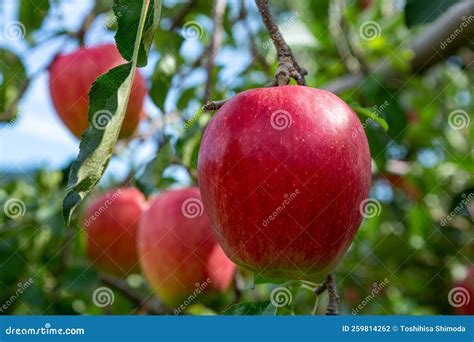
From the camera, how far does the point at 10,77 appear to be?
1.60m

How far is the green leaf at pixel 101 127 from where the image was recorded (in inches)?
22.7

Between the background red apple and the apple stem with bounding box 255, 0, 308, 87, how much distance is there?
968 millimetres

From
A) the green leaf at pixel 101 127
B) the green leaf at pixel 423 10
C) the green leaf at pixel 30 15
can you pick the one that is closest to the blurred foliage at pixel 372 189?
the green leaf at pixel 30 15

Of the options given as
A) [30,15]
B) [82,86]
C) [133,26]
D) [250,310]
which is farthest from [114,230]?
[133,26]

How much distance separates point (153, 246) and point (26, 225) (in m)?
0.43

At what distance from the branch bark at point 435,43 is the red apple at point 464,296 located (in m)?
0.52

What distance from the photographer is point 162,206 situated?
129cm

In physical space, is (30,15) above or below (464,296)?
above

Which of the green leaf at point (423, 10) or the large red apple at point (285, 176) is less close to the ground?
the green leaf at point (423, 10)

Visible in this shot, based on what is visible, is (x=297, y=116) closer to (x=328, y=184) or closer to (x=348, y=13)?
(x=328, y=184)

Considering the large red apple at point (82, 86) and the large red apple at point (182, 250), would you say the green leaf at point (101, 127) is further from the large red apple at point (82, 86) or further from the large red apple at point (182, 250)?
the large red apple at point (82, 86)

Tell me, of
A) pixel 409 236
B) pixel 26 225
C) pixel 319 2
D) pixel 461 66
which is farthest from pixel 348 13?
pixel 26 225

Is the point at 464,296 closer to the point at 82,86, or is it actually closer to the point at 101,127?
the point at 82,86

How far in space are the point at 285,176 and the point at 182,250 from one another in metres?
0.60
